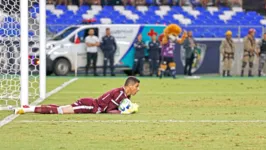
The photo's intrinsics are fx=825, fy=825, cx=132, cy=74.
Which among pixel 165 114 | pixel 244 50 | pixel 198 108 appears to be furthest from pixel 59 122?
pixel 244 50

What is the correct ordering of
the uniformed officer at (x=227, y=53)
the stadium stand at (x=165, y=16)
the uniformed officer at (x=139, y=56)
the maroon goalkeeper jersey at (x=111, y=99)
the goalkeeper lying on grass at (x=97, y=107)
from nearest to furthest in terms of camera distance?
the maroon goalkeeper jersey at (x=111, y=99) < the goalkeeper lying on grass at (x=97, y=107) < the uniformed officer at (x=139, y=56) < the uniformed officer at (x=227, y=53) < the stadium stand at (x=165, y=16)

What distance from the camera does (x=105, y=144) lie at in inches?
411

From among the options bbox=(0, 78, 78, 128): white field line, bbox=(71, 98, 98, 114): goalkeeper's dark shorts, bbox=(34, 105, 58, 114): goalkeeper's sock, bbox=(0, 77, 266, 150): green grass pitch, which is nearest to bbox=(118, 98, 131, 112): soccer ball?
bbox=(0, 77, 266, 150): green grass pitch

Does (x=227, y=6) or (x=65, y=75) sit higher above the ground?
(x=227, y=6)

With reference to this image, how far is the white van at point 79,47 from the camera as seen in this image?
33.5 m

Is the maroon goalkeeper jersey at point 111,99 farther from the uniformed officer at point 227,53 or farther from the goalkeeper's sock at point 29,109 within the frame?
the uniformed officer at point 227,53

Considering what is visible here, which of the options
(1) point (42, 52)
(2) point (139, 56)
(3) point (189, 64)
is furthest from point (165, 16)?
(1) point (42, 52)

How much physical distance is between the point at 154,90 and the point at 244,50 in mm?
12740

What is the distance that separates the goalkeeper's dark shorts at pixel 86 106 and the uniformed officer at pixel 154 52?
63.1 ft

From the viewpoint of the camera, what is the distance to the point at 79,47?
33.8 m

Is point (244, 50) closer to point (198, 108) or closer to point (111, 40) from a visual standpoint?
point (111, 40)

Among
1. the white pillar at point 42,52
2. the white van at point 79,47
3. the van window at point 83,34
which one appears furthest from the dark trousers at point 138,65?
the white pillar at point 42,52

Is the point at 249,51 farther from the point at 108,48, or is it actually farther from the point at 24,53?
the point at 24,53

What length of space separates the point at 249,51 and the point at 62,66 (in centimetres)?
789
